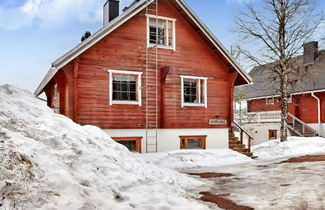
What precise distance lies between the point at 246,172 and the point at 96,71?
7878 mm

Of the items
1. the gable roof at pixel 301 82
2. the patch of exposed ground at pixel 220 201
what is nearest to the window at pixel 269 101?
the gable roof at pixel 301 82

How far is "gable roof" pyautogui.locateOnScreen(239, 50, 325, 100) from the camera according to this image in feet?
85.3

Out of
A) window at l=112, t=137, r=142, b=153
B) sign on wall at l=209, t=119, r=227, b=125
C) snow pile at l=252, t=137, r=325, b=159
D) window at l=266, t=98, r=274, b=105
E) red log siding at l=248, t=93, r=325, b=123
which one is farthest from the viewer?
window at l=266, t=98, r=274, b=105

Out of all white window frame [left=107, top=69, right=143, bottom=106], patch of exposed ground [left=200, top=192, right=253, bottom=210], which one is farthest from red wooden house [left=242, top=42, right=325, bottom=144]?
patch of exposed ground [left=200, top=192, right=253, bottom=210]

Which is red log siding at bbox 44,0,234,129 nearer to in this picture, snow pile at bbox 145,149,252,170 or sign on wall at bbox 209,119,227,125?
sign on wall at bbox 209,119,227,125

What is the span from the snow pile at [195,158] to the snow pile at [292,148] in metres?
3.96

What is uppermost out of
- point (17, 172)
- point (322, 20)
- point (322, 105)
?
point (322, 20)

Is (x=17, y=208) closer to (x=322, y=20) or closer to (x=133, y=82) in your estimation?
(x=133, y=82)

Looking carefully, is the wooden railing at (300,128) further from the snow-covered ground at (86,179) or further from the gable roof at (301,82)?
the snow-covered ground at (86,179)

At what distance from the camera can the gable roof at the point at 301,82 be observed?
26.0 m

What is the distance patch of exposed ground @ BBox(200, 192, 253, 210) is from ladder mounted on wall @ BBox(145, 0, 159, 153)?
7834mm

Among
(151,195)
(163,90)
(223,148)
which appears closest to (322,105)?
(223,148)

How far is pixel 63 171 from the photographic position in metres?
6.26

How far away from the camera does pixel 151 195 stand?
6.91 meters
